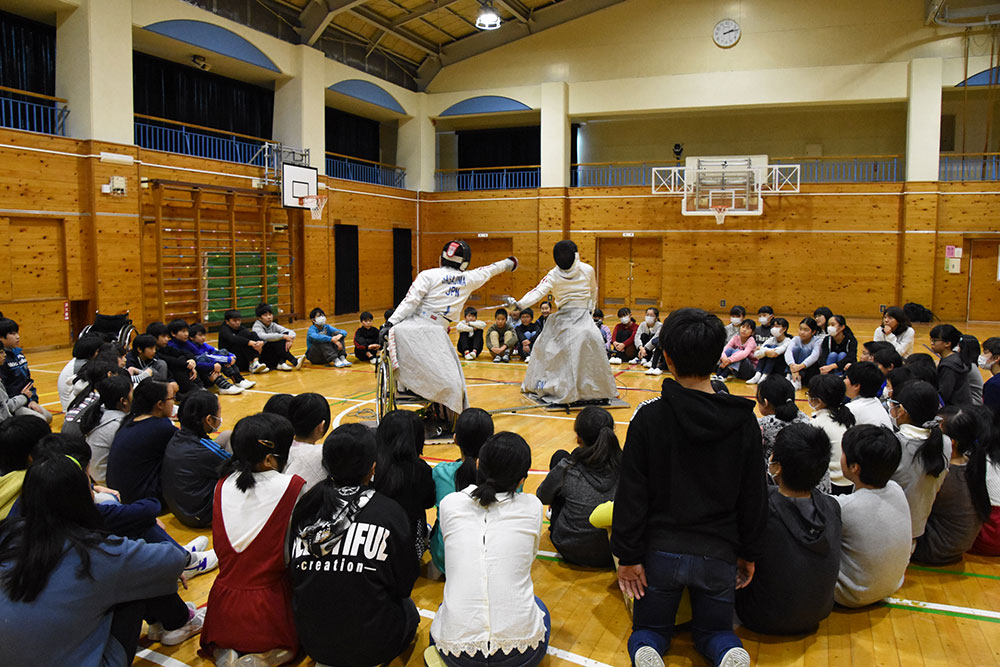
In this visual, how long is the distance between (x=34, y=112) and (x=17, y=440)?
43.7 feet

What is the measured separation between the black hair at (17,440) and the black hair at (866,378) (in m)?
4.82

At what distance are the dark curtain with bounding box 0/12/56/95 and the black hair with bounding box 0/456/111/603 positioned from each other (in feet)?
47.6

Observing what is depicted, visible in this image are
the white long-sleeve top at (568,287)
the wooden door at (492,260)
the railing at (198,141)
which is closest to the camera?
the white long-sleeve top at (568,287)

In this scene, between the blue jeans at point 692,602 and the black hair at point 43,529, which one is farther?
the blue jeans at point 692,602

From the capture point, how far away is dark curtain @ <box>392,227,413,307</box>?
23.1 meters

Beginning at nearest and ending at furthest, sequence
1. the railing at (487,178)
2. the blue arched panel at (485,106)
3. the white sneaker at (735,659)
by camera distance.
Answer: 1. the white sneaker at (735,659)
2. the blue arched panel at (485,106)
3. the railing at (487,178)

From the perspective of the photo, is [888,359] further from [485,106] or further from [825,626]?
[485,106]

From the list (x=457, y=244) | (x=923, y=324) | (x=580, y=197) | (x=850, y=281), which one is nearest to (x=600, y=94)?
(x=580, y=197)

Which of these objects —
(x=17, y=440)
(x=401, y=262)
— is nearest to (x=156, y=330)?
(x=17, y=440)

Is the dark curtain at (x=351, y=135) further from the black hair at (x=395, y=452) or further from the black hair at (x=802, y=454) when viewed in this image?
the black hair at (x=802, y=454)

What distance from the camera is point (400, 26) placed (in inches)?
818

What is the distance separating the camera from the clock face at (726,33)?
2027cm

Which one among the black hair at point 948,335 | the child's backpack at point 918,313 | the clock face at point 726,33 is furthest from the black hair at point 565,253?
the clock face at point 726,33

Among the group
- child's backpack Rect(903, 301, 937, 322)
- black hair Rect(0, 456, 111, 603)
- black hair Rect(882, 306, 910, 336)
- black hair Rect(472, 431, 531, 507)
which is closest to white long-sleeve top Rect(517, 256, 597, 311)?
black hair Rect(882, 306, 910, 336)
